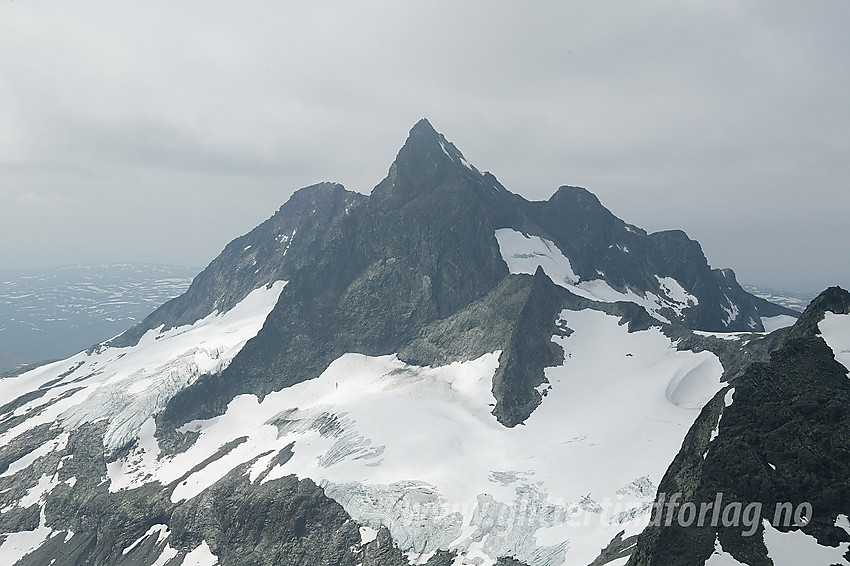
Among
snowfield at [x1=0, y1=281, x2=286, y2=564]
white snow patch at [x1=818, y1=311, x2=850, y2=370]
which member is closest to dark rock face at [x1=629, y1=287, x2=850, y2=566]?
white snow patch at [x1=818, y1=311, x2=850, y2=370]

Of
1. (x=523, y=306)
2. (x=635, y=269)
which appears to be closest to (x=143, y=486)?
(x=523, y=306)

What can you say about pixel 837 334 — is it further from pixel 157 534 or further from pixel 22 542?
pixel 22 542

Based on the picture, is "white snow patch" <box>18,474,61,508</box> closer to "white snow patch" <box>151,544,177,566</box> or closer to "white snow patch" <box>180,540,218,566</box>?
"white snow patch" <box>151,544,177,566</box>

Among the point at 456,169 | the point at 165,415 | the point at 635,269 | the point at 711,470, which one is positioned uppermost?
the point at 456,169

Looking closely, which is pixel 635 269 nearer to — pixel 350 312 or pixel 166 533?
pixel 350 312

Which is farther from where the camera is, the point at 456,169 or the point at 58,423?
the point at 456,169

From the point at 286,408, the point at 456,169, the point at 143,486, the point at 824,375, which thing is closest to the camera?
the point at 824,375

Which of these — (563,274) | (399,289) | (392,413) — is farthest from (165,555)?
(563,274)
